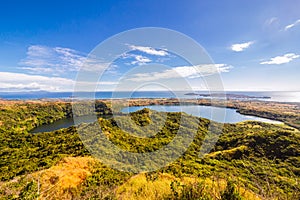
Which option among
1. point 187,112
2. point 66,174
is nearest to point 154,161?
point 66,174

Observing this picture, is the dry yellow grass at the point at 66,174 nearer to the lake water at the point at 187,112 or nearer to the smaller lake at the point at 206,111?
the lake water at the point at 187,112

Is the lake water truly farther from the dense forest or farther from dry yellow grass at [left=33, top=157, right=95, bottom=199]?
dry yellow grass at [left=33, top=157, right=95, bottom=199]

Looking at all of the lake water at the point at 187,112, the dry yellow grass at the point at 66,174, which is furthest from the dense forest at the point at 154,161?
the lake water at the point at 187,112

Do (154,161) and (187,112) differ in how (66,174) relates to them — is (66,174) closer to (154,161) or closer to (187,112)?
(154,161)

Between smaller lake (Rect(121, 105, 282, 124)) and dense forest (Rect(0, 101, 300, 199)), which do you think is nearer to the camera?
smaller lake (Rect(121, 105, 282, 124))

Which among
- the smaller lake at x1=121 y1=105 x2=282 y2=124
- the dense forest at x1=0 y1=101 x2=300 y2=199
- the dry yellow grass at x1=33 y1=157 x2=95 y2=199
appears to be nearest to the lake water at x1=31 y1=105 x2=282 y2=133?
the smaller lake at x1=121 y1=105 x2=282 y2=124

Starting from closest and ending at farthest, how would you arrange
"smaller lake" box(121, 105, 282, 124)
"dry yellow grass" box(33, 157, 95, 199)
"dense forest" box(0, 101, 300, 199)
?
"dry yellow grass" box(33, 157, 95, 199) < "smaller lake" box(121, 105, 282, 124) < "dense forest" box(0, 101, 300, 199)

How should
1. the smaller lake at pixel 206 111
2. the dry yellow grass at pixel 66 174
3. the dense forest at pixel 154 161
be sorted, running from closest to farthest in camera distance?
the dry yellow grass at pixel 66 174 → the smaller lake at pixel 206 111 → the dense forest at pixel 154 161

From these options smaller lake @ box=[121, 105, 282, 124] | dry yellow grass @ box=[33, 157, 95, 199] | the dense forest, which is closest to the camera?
dry yellow grass @ box=[33, 157, 95, 199]

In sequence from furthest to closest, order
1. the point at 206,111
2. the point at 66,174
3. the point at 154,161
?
the point at 206,111 → the point at 154,161 → the point at 66,174

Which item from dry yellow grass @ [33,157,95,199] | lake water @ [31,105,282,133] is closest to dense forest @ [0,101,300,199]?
dry yellow grass @ [33,157,95,199]

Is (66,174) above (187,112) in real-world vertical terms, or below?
below

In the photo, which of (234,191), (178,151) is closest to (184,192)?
(234,191)

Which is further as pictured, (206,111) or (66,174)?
(206,111)
